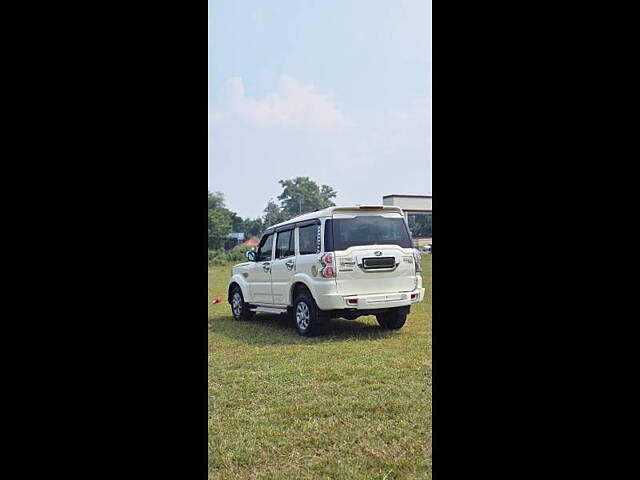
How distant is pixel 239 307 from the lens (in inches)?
271

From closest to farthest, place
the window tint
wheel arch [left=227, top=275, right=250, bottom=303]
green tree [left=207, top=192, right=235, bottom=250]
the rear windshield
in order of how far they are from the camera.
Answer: the rear windshield
the window tint
wheel arch [left=227, top=275, right=250, bottom=303]
green tree [left=207, top=192, right=235, bottom=250]

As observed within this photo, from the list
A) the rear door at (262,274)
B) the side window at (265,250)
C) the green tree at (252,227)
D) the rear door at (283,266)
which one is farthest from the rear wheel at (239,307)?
the green tree at (252,227)

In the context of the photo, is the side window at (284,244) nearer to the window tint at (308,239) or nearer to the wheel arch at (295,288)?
the window tint at (308,239)

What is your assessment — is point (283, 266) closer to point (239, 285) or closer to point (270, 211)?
point (239, 285)

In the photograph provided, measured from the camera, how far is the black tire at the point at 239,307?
679cm

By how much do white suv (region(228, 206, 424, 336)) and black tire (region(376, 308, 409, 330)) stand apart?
0.04ft

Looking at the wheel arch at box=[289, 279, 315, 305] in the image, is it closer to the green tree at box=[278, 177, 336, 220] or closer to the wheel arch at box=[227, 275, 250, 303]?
the wheel arch at box=[227, 275, 250, 303]

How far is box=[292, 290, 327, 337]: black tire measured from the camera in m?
5.41

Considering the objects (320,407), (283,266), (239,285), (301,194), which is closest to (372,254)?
(283,266)

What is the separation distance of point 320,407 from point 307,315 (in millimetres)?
2436

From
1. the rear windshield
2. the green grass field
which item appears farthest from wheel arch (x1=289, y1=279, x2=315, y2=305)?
the rear windshield
